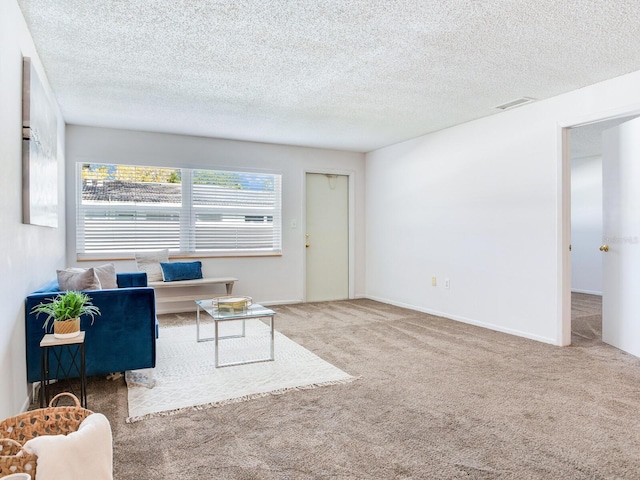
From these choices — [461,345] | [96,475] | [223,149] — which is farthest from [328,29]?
[223,149]

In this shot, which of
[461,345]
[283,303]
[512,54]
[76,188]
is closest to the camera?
[512,54]

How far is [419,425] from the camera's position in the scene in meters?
2.27

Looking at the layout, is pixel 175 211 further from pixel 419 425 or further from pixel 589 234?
pixel 589 234

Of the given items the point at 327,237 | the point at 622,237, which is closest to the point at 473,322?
the point at 622,237

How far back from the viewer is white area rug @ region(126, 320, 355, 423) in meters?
2.61

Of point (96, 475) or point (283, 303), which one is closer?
point (96, 475)

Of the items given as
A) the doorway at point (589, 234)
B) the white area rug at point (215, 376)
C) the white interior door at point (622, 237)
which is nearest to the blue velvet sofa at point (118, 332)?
the white area rug at point (215, 376)

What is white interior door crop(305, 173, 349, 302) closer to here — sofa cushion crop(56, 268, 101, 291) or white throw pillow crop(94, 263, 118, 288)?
white throw pillow crop(94, 263, 118, 288)

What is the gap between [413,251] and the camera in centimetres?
575

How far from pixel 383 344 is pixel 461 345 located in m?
0.70

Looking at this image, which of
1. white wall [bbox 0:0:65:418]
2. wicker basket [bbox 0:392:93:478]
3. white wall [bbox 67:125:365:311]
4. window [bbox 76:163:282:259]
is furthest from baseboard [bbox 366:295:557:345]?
white wall [bbox 0:0:65:418]

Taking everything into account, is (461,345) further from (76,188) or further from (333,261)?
(76,188)

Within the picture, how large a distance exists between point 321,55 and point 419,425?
2.51 m

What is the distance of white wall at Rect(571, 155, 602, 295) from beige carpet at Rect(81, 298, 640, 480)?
13.7ft
